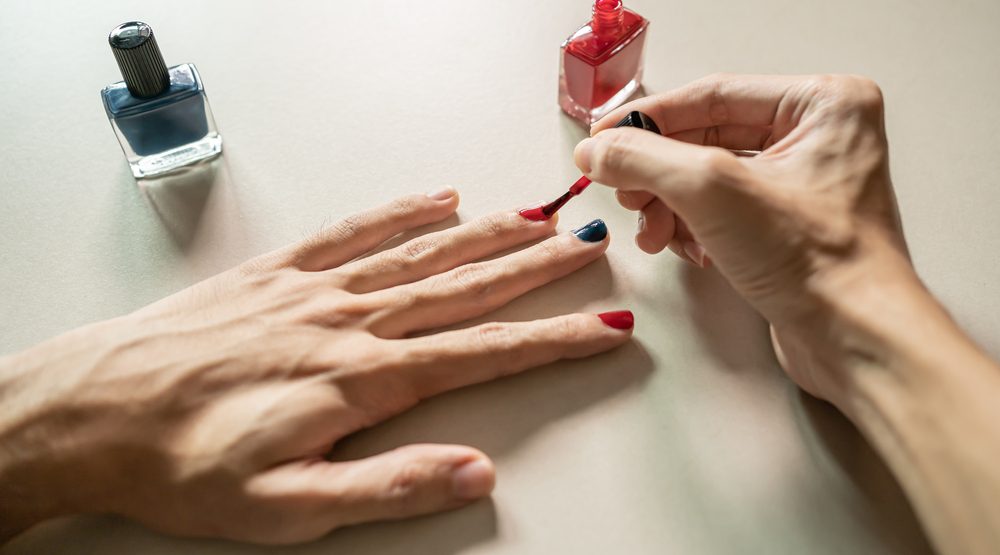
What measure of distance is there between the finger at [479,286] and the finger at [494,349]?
37 mm

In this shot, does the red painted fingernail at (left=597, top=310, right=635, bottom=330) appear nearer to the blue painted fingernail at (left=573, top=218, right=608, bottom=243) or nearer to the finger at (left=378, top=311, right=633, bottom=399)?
the finger at (left=378, top=311, right=633, bottom=399)

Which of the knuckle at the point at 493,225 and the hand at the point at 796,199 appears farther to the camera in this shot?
the knuckle at the point at 493,225

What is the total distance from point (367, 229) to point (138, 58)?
0.33 metres

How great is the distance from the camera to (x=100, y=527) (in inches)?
30.3

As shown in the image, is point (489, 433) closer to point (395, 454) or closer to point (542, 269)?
point (395, 454)

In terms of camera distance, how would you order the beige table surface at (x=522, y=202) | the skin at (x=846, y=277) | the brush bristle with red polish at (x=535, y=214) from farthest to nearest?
the brush bristle with red polish at (x=535, y=214)
the beige table surface at (x=522, y=202)
the skin at (x=846, y=277)

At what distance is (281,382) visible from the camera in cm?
80

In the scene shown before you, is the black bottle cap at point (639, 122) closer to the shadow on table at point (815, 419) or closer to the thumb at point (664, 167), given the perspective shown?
the thumb at point (664, 167)

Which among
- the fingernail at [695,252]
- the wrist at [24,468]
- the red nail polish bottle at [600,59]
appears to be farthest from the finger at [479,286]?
the wrist at [24,468]

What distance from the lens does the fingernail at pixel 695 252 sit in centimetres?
94

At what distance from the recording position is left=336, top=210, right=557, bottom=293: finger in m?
0.92

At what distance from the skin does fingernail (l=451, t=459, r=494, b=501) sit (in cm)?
32

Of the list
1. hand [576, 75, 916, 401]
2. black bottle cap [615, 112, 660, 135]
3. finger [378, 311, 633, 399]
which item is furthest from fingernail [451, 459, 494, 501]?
black bottle cap [615, 112, 660, 135]

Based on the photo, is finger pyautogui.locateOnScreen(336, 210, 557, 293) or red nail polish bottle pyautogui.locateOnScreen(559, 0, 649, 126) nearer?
finger pyautogui.locateOnScreen(336, 210, 557, 293)
